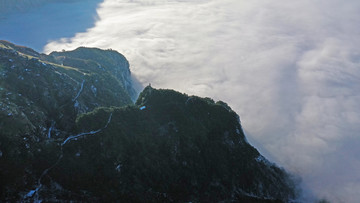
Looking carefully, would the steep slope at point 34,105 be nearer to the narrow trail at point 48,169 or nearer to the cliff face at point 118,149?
the cliff face at point 118,149

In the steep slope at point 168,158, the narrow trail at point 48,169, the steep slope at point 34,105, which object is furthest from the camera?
the steep slope at point 168,158

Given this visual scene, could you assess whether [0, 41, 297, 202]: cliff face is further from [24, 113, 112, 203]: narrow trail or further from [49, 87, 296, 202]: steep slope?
[49, 87, 296, 202]: steep slope

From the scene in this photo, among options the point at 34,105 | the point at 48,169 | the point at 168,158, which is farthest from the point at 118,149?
the point at 34,105

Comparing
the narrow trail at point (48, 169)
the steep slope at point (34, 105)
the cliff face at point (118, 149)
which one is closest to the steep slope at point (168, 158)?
the cliff face at point (118, 149)

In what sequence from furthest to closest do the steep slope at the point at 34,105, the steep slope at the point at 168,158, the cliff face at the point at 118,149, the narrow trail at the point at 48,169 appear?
the steep slope at the point at 168,158 → the cliff face at the point at 118,149 → the steep slope at the point at 34,105 → the narrow trail at the point at 48,169

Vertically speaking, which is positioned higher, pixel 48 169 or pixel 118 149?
pixel 118 149

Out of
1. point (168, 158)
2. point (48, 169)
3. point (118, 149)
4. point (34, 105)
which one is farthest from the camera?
point (34, 105)

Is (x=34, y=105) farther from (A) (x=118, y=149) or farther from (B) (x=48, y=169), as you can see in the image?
(A) (x=118, y=149)

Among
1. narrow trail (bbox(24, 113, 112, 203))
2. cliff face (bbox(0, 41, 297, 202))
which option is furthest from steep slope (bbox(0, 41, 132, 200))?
narrow trail (bbox(24, 113, 112, 203))

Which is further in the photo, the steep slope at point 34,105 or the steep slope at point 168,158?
the steep slope at point 168,158

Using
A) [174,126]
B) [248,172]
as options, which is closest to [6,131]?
[174,126]
